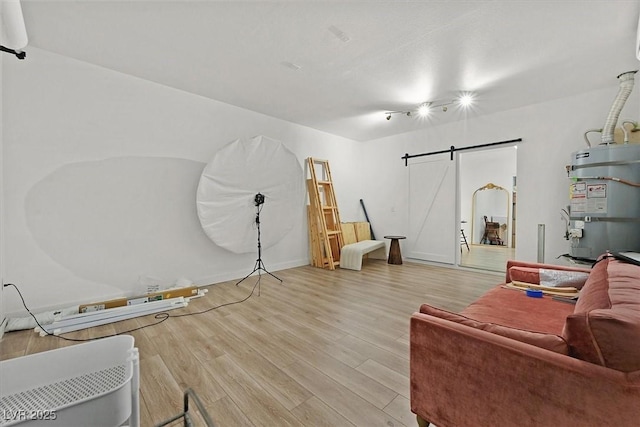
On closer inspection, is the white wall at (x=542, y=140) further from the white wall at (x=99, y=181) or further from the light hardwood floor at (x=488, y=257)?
the white wall at (x=99, y=181)

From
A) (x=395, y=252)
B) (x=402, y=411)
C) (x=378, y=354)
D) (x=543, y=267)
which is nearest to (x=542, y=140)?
(x=543, y=267)

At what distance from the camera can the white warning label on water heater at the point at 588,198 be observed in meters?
2.87

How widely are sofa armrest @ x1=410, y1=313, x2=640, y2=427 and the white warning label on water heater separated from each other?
316 cm

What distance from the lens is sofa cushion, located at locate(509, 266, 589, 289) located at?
6.77ft

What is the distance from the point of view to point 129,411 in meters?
0.87

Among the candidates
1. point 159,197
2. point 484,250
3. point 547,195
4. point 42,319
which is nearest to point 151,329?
point 42,319

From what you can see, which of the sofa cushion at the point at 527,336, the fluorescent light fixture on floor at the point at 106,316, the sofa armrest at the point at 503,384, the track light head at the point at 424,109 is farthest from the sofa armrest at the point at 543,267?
the fluorescent light fixture on floor at the point at 106,316

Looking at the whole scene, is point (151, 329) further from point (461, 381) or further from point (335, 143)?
point (335, 143)

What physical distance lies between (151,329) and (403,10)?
3.60m

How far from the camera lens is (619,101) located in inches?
114

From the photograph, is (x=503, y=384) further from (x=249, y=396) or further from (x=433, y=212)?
(x=433, y=212)

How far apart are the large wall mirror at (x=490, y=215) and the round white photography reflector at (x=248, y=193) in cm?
615

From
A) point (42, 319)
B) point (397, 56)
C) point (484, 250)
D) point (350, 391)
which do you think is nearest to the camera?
Result: point (350, 391)

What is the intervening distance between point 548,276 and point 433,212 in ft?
9.79
